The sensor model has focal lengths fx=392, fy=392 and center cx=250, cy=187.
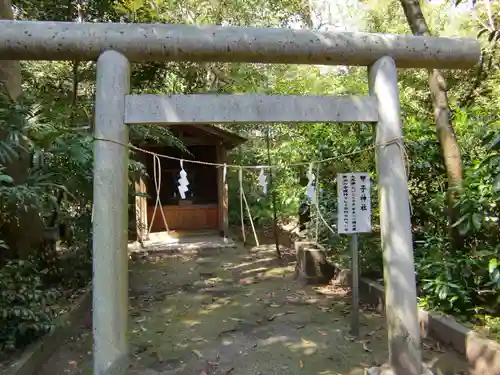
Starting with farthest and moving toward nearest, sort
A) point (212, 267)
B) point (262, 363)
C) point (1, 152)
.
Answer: point (212, 267) → point (262, 363) → point (1, 152)

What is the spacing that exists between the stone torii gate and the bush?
5.07 ft

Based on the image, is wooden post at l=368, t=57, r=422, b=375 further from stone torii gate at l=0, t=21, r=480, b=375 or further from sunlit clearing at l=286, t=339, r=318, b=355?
sunlit clearing at l=286, t=339, r=318, b=355

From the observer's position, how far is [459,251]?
473cm

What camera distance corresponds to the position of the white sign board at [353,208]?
475 cm

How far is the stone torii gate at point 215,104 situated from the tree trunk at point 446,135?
1609mm

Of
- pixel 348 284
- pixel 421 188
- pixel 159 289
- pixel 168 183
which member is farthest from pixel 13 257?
pixel 168 183

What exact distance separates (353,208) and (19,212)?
422 centimetres

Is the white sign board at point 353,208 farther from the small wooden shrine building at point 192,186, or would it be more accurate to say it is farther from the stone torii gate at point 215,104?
the small wooden shrine building at point 192,186

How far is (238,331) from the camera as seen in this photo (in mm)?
4980

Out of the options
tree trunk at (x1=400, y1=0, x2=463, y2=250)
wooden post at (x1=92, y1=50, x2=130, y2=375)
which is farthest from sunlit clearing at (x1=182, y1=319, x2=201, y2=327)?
tree trunk at (x1=400, y1=0, x2=463, y2=250)

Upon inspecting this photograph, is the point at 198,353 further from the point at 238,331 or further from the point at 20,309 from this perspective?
the point at 20,309

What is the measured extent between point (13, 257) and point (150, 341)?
2151 millimetres

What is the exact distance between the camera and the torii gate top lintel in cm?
283

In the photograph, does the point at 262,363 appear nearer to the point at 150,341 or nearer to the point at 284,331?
the point at 284,331
